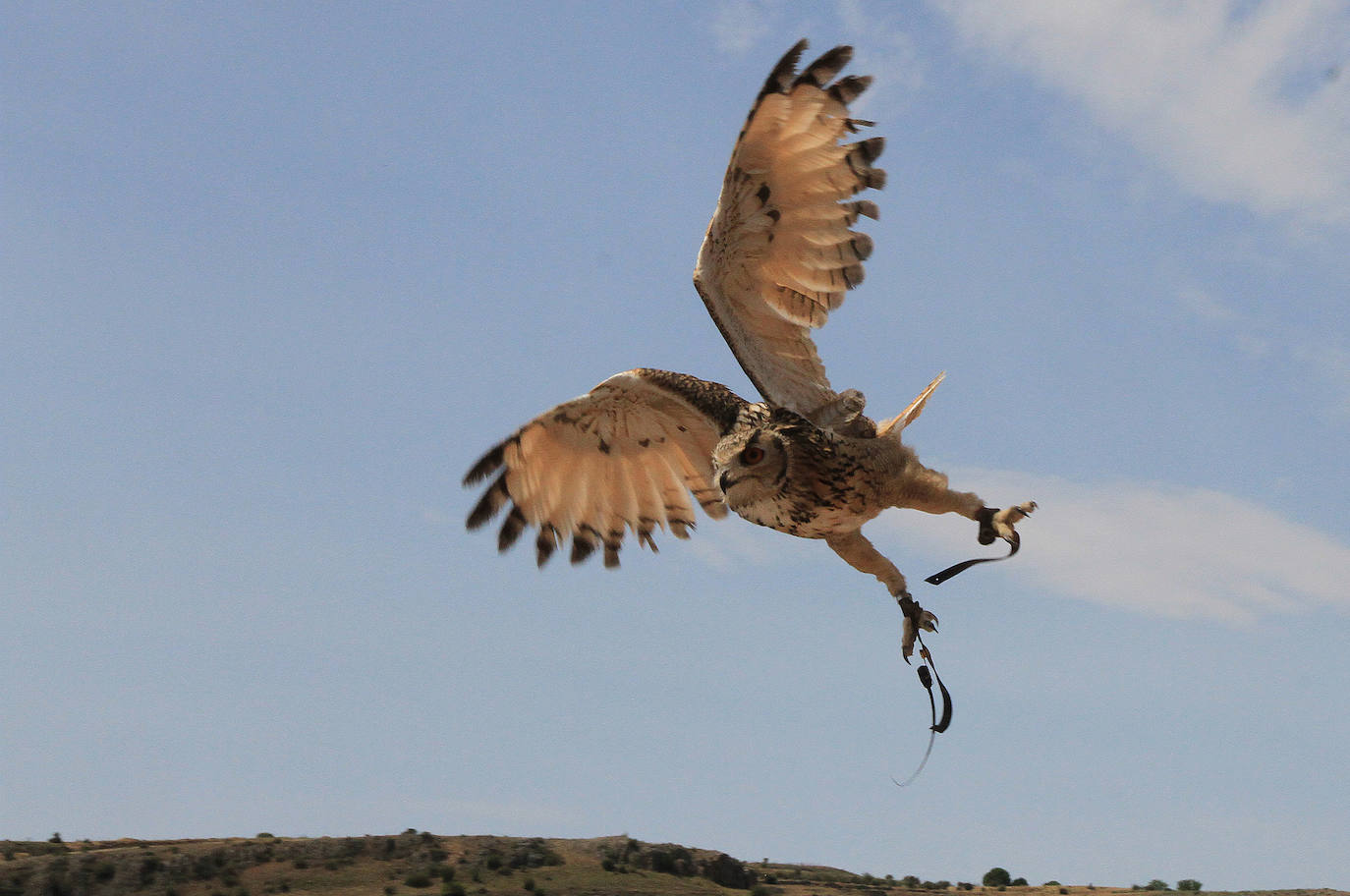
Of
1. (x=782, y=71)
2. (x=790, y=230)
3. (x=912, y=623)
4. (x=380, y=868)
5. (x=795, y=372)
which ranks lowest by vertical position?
(x=380, y=868)

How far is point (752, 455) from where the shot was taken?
31.2 feet

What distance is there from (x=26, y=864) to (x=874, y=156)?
188ft

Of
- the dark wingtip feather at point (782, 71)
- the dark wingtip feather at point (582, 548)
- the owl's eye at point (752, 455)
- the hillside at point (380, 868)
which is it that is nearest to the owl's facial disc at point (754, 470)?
the owl's eye at point (752, 455)

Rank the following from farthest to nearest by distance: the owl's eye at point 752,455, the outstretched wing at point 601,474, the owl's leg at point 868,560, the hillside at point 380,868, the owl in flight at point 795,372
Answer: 1. the hillside at point 380,868
2. the outstretched wing at point 601,474
3. the owl's leg at point 868,560
4. the owl in flight at point 795,372
5. the owl's eye at point 752,455

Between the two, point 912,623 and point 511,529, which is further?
point 511,529

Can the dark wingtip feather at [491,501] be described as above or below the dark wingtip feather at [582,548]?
above

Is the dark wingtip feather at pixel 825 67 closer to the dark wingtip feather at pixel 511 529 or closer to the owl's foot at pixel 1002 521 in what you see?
the owl's foot at pixel 1002 521

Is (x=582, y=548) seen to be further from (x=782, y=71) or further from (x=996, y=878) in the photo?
(x=996, y=878)

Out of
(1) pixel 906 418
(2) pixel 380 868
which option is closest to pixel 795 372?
(1) pixel 906 418

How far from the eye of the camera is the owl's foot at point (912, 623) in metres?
9.92

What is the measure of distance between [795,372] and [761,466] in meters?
1.21

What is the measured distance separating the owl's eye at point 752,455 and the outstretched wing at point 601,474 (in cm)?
169

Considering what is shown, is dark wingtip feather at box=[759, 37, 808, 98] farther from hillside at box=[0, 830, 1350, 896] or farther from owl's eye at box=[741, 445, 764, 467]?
hillside at box=[0, 830, 1350, 896]

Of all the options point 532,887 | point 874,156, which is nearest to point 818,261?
point 874,156
